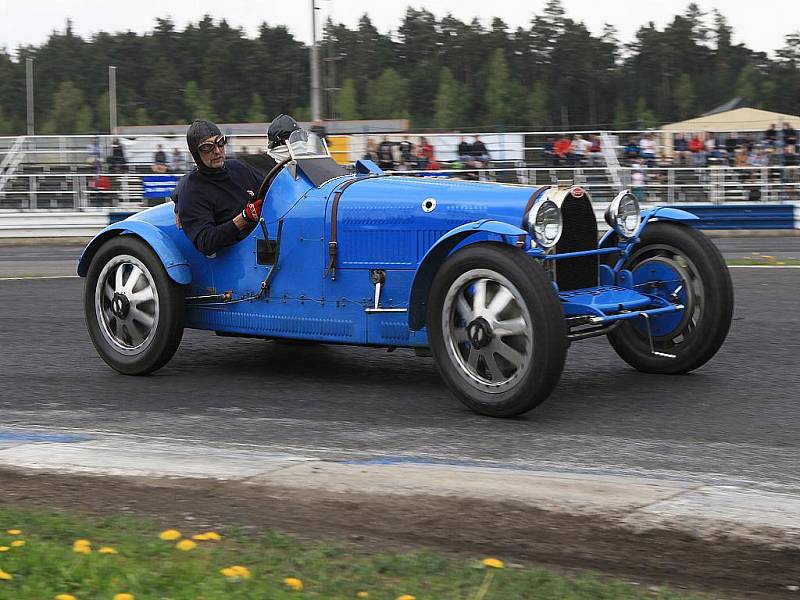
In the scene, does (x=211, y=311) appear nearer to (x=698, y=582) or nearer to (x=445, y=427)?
(x=445, y=427)

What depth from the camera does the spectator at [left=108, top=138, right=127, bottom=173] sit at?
26156mm

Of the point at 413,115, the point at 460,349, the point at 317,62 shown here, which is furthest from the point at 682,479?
the point at 413,115

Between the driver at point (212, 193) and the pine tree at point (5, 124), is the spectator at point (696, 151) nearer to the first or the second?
the driver at point (212, 193)

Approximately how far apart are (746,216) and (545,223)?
19.5m

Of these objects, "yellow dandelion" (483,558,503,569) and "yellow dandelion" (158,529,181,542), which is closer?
"yellow dandelion" (483,558,503,569)

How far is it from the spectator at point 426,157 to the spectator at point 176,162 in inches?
207

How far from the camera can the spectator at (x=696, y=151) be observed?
25.3 metres

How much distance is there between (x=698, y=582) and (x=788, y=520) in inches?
26.8

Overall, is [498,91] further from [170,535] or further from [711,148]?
[170,535]

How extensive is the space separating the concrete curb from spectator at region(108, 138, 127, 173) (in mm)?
21557

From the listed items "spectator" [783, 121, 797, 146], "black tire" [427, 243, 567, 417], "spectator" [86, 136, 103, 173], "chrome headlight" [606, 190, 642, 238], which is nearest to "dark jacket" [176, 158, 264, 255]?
"black tire" [427, 243, 567, 417]

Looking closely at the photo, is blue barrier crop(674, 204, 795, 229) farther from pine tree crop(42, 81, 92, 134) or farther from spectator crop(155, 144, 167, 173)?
pine tree crop(42, 81, 92, 134)

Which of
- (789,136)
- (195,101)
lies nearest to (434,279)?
(789,136)

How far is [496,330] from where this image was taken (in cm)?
570
